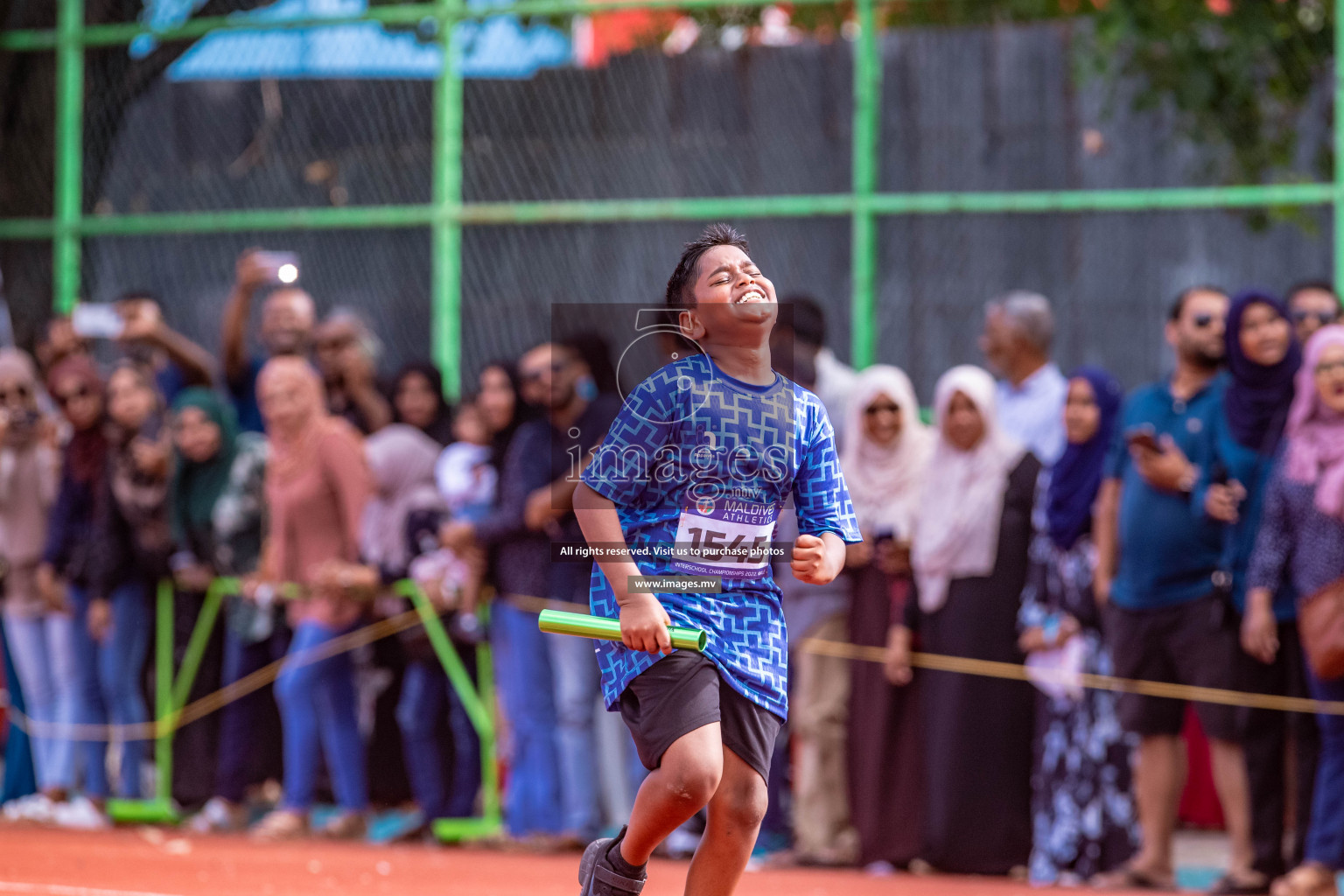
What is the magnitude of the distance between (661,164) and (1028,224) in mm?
2057

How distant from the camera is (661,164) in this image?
10.1 m

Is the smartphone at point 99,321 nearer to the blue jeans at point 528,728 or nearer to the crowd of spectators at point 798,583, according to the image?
the crowd of spectators at point 798,583

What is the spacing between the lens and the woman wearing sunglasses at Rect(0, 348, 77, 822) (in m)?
9.47

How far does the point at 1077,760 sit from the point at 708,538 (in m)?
3.77

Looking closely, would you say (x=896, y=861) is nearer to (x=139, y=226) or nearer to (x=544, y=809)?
(x=544, y=809)

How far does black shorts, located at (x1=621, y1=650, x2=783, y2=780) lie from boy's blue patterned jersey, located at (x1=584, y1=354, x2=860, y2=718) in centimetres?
3

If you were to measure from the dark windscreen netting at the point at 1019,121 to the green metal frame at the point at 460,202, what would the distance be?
0.12m

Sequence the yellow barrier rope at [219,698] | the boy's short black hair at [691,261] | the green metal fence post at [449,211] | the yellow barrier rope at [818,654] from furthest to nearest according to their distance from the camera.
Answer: the green metal fence post at [449,211], the yellow barrier rope at [219,698], the yellow barrier rope at [818,654], the boy's short black hair at [691,261]

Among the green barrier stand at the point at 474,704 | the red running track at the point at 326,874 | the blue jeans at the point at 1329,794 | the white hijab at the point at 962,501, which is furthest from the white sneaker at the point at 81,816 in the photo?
the blue jeans at the point at 1329,794

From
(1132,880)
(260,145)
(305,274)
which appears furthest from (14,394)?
(1132,880)

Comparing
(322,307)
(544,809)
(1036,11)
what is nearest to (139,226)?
(322,307)

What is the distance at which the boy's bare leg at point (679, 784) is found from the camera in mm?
4285

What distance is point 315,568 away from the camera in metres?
8.91

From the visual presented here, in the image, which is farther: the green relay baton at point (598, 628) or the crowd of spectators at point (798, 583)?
the crowd of spectators at point (798, 583)
